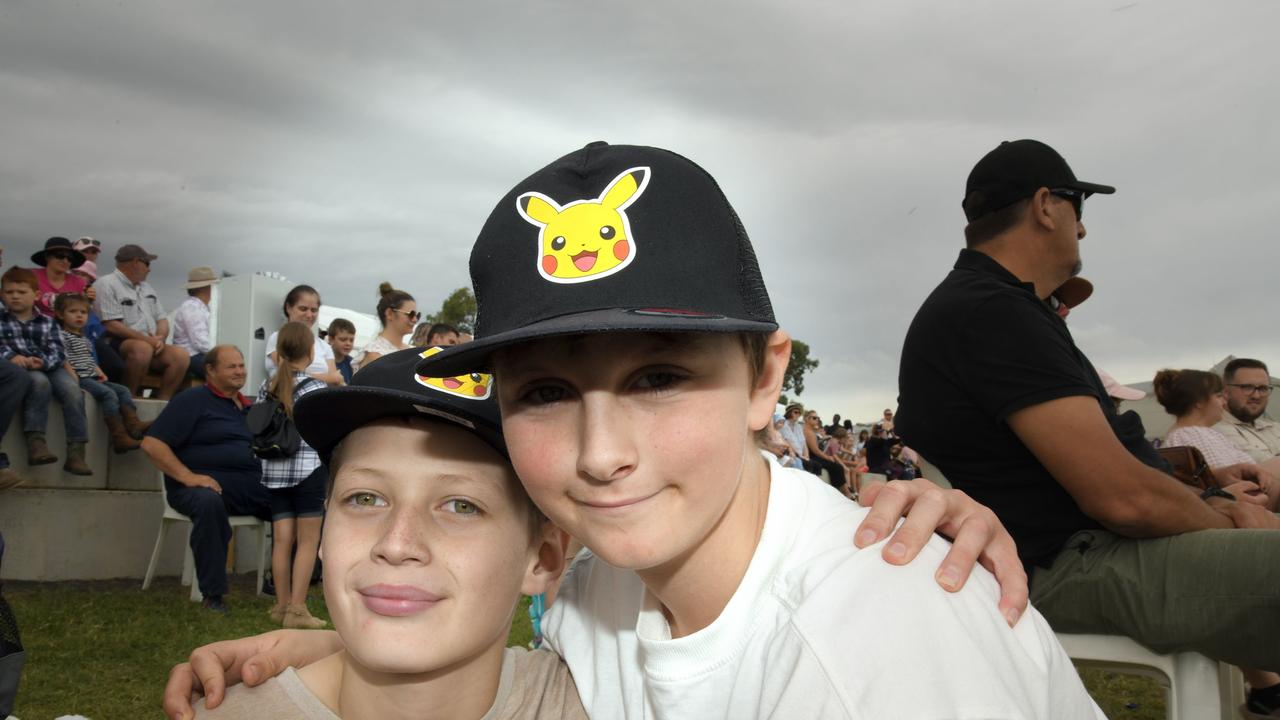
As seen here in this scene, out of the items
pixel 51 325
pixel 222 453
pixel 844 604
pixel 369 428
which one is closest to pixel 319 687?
pixel 369 428

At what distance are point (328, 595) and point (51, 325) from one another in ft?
20.5

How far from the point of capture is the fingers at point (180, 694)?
5.04 ft

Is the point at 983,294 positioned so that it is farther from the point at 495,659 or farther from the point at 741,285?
the point at 495,659

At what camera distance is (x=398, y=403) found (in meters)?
1.59

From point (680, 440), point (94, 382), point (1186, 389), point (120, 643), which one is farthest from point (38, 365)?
point (1186, 389)

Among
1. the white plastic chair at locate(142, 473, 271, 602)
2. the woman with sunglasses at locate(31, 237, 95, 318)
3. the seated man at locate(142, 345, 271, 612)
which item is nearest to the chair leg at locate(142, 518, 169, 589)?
the white plastic chair at locate(142, 473, 271, 602)

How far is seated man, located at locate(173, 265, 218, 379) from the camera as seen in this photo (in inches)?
336

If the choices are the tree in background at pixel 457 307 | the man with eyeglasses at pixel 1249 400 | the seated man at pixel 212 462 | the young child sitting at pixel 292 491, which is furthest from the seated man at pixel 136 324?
the tree in background at pixel 457 307

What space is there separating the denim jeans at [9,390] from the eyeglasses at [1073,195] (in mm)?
6469

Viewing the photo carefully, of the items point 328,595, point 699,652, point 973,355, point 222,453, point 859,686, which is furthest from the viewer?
point 222,453

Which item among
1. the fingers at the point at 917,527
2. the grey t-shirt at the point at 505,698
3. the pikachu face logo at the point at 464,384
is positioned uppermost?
the pikachu face logo at the point at 464,384

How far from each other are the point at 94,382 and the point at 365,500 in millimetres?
6346

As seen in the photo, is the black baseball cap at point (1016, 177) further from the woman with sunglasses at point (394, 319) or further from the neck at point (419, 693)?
the woman with sunglasses at point (394, 319)

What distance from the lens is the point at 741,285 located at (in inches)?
54.4
